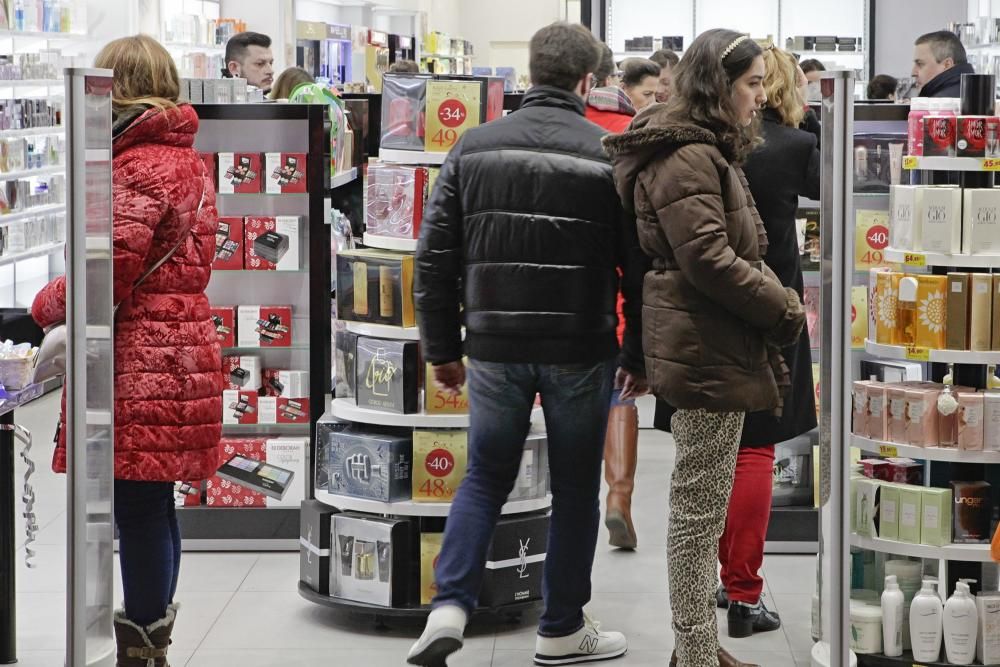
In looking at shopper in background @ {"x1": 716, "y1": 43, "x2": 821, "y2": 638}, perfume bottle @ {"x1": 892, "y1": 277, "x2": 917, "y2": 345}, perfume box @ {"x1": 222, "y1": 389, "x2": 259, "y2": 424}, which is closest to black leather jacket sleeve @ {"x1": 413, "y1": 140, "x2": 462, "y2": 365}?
shopper in background @ {"x1": 716, "y1": 43, "x2": 821, "y2": 638}

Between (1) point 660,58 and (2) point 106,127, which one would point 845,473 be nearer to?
(2) point 106,127

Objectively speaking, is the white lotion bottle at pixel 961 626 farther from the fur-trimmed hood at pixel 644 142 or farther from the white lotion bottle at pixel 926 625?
the fur-trimmed hood at pixel 644 142

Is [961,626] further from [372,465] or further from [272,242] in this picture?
[272,242]

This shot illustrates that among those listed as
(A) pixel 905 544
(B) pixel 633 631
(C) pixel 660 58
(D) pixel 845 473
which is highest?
(C) pixel 660 58

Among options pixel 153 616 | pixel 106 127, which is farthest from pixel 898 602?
pixel 106 127

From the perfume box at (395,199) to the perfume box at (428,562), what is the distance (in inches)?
35.1

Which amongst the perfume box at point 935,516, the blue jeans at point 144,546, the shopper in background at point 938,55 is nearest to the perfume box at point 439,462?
the blue jeans at point 144,546

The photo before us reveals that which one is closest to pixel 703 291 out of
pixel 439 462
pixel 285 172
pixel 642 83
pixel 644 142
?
pixel 644 142

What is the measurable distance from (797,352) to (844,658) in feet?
3.67

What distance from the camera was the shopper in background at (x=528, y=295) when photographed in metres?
3.39

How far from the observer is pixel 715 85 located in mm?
3168

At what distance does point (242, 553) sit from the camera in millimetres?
5031

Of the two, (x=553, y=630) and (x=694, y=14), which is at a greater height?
(x=694, y=14)

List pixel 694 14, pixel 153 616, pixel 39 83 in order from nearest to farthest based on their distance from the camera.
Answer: pixel 153 616 < pixel 39 83 < pixel 694 14
